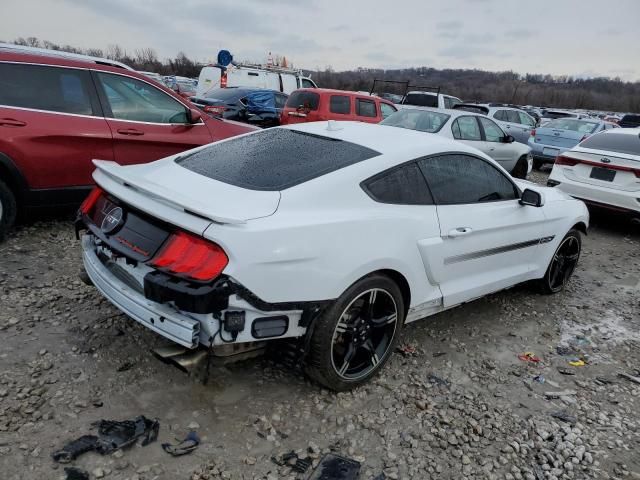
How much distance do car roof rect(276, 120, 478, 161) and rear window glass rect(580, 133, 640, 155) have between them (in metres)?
4.70

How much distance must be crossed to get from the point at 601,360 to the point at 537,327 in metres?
0.56

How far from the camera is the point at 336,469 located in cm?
244

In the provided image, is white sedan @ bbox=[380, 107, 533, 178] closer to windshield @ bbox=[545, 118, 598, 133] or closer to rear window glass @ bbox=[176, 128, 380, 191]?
windshield @ bbox=[545, 118, 598, 133]

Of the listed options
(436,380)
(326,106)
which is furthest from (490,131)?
(436,380)

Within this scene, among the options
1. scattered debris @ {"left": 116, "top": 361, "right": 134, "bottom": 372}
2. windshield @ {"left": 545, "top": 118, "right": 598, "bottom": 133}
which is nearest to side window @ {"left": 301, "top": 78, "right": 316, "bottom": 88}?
windshield @ {"left": 545, "top": 118, "right": 598, "bottom": 133}

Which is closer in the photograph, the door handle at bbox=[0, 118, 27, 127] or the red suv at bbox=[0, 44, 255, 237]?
the door handle at bbox=[0, 118, 27, 127]

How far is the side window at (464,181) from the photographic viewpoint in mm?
3338

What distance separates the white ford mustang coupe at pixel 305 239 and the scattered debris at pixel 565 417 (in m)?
0.93

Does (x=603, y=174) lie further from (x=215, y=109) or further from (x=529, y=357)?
(x=215, y=109)

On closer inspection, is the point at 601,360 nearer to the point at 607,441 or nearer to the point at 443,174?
the point at 607,441

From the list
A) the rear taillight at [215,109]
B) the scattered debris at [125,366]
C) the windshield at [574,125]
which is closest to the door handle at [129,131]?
the scattered debris at [125,366]

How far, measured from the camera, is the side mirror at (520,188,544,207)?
3.91 meters

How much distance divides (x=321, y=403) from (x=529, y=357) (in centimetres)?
178

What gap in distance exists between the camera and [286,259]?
Answer: 95.9 inches
